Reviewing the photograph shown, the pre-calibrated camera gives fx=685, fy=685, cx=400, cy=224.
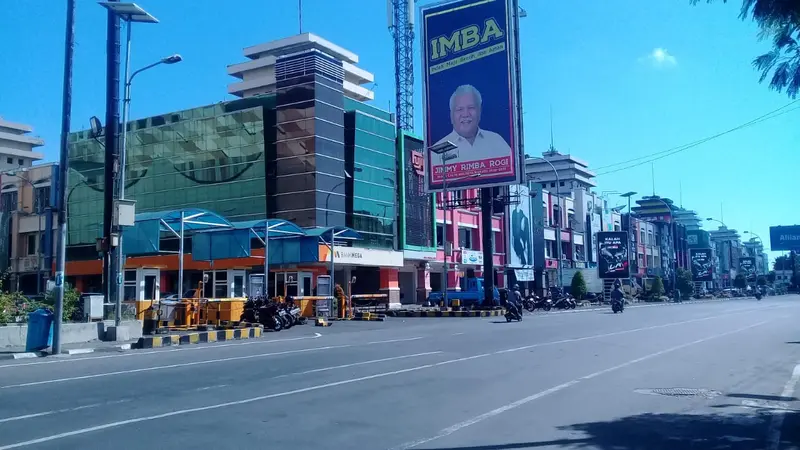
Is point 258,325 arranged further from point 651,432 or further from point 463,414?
point 651,432

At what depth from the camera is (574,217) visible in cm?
8169

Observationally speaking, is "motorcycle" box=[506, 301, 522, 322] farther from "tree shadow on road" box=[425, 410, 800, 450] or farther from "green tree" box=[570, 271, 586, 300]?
"green tree" box=[570, 271, 586, 300]

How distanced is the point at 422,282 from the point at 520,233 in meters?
14.8

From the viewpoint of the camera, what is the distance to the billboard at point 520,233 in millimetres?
65312

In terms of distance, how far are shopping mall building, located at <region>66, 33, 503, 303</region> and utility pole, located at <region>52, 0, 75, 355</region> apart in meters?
20.7

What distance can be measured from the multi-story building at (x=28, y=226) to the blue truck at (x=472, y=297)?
1296 inches

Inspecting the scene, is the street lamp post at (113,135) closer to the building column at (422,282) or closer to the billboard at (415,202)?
the billboard at (415,202)

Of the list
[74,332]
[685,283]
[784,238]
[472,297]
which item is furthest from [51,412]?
[685,283]

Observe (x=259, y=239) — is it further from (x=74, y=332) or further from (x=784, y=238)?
(x=784, y=238)

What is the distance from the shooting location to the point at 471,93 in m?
40.8

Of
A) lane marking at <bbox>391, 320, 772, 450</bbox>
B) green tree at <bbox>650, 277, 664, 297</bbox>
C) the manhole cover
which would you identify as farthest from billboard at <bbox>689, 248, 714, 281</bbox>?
the manhole cover

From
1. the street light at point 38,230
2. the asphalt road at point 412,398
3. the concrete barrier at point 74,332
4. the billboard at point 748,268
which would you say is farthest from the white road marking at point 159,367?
the billboard at point 748,268

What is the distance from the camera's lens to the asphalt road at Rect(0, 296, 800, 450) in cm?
749

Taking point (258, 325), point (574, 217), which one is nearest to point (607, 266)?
point (574, 217)
